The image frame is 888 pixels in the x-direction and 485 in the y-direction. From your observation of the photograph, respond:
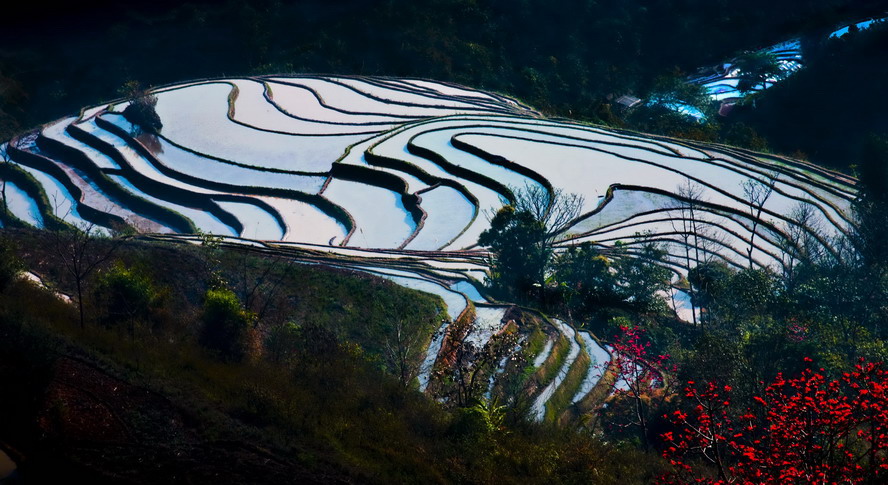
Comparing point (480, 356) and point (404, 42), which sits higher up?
point (404, 42)

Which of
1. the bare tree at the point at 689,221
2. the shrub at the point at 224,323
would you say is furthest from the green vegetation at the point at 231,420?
the bare tree at the point at 689,221

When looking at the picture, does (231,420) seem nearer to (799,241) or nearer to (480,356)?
(480,356)

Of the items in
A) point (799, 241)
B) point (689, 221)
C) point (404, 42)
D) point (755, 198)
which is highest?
point (404, 42)

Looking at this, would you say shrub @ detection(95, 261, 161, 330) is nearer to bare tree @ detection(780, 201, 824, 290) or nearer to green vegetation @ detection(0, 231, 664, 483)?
green vegetation @ detection(0, 231, 664, 483)

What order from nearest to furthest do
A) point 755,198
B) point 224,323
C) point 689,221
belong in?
1. point 224,323
2. point 689,221
3. point 755,198

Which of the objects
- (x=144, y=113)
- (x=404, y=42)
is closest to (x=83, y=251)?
(x=144, y=113)

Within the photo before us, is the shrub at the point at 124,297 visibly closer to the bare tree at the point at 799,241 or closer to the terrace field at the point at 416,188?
the terrace field at the point at 416,188
